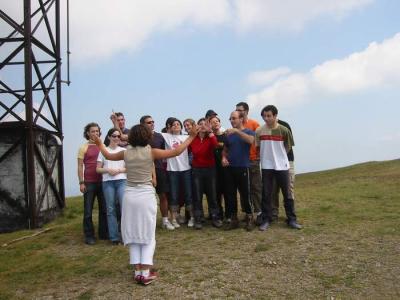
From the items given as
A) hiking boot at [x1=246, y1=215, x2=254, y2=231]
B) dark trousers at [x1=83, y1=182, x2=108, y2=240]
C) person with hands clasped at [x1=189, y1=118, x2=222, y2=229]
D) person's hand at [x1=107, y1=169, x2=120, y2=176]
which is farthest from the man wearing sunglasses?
hiking boot at [x1=246, y1=215, x2=254, y2=231]

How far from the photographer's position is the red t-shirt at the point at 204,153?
798 centimetres

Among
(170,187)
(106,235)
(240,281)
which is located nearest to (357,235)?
(240,281)

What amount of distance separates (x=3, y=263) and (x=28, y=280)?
1.39 m

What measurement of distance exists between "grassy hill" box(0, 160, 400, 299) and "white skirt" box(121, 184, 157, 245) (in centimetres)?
69

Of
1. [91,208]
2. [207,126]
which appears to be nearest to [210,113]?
[207,126]

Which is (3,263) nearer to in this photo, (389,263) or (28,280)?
(28,280)

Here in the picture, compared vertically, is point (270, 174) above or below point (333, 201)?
above

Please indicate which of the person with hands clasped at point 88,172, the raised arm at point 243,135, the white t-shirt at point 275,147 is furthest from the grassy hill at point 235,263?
the raised arm at point 243,135

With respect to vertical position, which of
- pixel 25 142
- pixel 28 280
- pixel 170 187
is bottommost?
pixel 28 280

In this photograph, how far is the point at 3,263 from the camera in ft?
24.1

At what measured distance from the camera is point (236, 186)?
26.3 ft

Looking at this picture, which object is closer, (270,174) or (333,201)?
(270,174)

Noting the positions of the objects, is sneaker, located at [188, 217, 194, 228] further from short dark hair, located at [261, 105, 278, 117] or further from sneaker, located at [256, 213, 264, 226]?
short dark hair, located at [261, 105, 278, 117]

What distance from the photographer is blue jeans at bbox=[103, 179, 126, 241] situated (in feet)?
24.8
